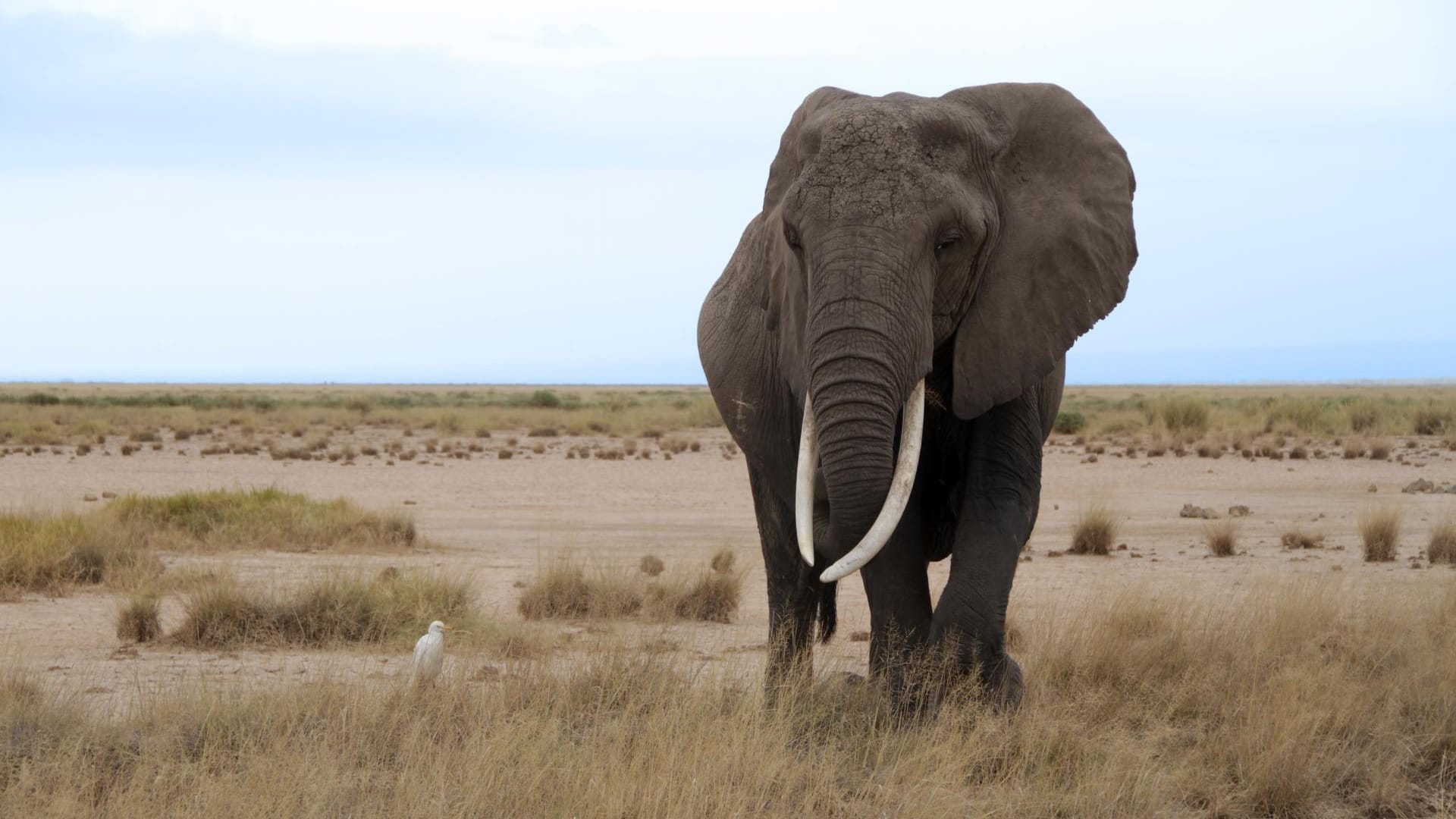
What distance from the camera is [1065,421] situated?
143 ft

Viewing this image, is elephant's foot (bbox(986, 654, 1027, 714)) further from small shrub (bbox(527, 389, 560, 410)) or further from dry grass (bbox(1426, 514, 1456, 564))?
small shrub (bbox(527, 389, 560, 410))

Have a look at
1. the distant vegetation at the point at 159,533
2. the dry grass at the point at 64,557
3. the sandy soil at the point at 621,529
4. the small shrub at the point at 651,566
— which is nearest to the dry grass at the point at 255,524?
the distant vegetation at the point at 159,533

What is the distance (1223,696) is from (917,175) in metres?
3.44

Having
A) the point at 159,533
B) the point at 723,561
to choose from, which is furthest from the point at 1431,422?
the point at 159,533

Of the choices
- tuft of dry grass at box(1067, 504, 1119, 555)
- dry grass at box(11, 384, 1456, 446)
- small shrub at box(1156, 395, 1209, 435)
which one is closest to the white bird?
tuft of dry grass at box(1067, 504, 1119, 555)

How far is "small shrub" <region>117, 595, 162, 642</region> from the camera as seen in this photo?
963 cm

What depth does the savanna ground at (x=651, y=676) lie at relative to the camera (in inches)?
219

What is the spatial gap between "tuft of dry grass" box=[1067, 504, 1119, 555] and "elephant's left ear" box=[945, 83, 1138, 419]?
9180 mm

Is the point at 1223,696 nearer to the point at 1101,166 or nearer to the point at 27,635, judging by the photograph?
the point at 1101,166

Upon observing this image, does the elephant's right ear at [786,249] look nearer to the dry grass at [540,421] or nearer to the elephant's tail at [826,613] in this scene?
the elephant's tail at [826,613]

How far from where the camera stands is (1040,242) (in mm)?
6195

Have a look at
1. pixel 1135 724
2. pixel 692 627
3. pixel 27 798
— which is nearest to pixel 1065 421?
pixel 692 627

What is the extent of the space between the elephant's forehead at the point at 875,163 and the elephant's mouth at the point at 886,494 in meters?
0.72

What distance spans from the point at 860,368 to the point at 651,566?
336 inches
